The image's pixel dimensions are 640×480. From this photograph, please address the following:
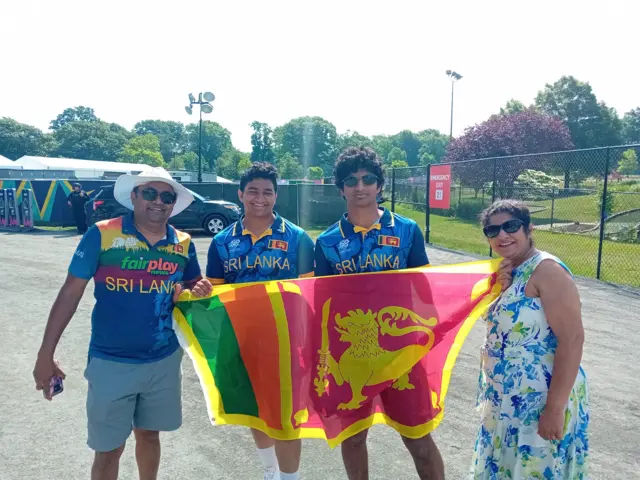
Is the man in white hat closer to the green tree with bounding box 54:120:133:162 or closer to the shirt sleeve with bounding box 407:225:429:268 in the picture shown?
the shirt sleeve with bounding box 407:225:429:268

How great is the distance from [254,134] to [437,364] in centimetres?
11101

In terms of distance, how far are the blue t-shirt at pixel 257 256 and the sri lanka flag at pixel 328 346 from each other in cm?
15

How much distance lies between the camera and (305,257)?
323 centimetres

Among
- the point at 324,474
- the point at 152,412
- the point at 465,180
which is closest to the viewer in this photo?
the point at 152,412

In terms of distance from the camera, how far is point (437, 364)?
305 cm

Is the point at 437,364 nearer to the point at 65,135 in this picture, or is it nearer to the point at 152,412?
the point at 152,412

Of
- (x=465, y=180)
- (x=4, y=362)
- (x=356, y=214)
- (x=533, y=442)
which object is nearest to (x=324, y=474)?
(x=533, y=442)

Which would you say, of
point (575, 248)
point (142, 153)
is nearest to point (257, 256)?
point (575, 248)

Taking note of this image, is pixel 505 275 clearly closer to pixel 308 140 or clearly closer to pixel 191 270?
pixel 191 270

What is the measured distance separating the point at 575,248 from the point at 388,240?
1418 centimetres

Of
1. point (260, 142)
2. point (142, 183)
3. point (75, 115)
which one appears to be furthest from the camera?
point (75, 115)

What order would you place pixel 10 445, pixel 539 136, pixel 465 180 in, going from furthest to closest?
pixel 539 136 → pixel 465 180 → pixel 10 445

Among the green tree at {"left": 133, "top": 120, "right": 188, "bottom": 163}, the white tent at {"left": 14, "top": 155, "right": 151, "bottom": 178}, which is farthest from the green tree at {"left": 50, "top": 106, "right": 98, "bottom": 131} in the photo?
the white tent at {"left": 14, "top": 155, "right": 151, "bottom": 178}

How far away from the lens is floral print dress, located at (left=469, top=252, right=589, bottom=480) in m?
2.47
